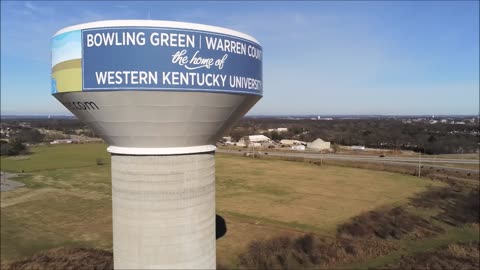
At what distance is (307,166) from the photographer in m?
70.9

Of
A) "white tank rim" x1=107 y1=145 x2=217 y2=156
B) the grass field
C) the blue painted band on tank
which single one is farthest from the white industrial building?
the blue painted band on tank

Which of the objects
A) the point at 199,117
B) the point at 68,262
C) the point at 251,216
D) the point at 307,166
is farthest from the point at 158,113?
the point at 307,166

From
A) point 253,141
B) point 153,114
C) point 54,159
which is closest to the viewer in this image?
point 153,114

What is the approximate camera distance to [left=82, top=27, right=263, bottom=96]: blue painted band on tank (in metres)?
12.0

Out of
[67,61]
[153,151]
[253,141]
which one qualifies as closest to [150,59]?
[67,61]

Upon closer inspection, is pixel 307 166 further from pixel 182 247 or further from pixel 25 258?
pixel 182 247

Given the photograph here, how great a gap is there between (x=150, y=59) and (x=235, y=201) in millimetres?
32922

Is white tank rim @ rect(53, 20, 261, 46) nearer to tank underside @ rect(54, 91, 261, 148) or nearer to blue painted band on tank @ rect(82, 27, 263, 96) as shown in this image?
blue painted band on tank @ rect(82, 27, 263, 96)

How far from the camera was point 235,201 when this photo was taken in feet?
143

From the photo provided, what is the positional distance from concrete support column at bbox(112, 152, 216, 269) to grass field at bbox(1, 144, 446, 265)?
1198 centimetres

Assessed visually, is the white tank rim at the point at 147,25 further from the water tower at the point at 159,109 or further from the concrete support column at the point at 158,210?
the concrete support column at the point at 158,210

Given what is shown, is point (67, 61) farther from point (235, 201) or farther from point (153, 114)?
point (235, 201)

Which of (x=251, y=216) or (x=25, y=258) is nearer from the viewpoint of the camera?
(x=25, y=258)

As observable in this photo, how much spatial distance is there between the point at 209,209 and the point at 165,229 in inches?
78.5
